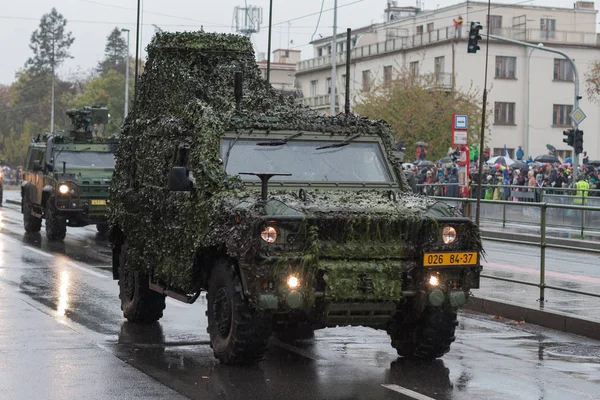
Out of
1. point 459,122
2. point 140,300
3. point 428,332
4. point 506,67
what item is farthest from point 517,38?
point 428,332

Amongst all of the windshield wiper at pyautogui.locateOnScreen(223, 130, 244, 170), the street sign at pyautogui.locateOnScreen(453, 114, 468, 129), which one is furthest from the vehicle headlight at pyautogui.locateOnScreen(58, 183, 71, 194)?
the windshield wiper at pyautogui.locateOnScreen(223, 130, 244, 170)

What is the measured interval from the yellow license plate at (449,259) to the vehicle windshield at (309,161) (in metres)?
1.51

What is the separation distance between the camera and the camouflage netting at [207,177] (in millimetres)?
9117

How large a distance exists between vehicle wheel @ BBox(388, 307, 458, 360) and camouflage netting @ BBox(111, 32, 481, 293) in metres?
0.68

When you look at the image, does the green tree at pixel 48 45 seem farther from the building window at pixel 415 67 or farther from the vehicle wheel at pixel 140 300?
the vehicle wheel at pixel 140 300

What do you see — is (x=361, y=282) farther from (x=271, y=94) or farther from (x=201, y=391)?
(x=271, y=94)

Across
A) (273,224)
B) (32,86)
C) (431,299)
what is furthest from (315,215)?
(32,86)

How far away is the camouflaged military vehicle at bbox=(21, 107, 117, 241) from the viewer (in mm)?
24016

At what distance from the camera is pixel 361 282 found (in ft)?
29.5

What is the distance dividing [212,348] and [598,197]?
66.5 feet

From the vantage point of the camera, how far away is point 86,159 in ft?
82.6

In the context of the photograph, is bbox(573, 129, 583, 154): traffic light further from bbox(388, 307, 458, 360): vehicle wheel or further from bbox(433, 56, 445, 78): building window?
bbox(433, 56, 445, 78): building window

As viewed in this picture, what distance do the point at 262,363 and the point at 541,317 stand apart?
420 cm

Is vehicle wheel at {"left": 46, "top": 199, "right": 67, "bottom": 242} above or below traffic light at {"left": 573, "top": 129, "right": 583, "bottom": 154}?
below
